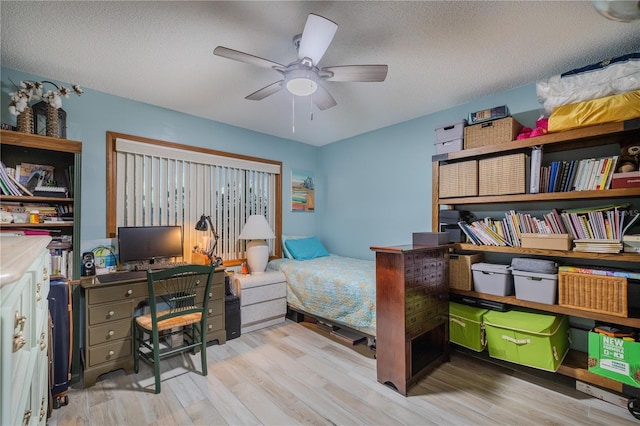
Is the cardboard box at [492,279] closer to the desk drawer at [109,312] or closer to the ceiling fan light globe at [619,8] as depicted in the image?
the ceiling fan light globe at [619,8]

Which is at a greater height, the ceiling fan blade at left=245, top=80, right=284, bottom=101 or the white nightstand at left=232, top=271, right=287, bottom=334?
the ceiling fan blade at left=245, top=80, right=284, bottom=101

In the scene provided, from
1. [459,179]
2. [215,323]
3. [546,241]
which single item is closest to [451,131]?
[459,179]

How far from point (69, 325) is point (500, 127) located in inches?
147

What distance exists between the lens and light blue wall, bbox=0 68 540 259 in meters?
2.74

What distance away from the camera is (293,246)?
411 cm

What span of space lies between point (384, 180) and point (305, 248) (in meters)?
1.46

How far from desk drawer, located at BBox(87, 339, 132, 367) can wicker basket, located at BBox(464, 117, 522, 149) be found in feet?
11.3

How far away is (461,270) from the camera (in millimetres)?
2654

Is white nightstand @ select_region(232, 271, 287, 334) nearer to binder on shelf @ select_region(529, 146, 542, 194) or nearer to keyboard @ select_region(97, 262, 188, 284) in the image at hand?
keyboard @ select_region(97, 262, 188, 284)

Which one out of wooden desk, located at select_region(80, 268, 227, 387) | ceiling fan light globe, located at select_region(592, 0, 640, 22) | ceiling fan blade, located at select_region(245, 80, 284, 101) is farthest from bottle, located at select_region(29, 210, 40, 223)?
ceiling fan light globe, located at select_region(592, 0, 640, 22)

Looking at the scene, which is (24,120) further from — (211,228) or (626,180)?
(626,180)

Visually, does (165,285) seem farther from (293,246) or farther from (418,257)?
(418,257)

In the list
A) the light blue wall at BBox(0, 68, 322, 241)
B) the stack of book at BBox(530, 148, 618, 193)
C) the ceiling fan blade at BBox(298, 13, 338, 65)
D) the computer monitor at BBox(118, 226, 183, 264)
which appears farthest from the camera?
the computer monitor at BBox(118, 226, 183, 264)

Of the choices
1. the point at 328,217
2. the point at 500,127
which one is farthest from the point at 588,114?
the point at 328,217
